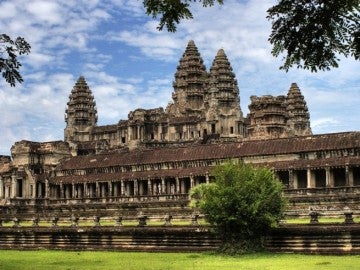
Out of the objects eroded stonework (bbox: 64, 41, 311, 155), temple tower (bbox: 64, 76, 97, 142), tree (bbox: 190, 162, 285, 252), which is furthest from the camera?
temple tower (bbox: 64, 76, 97, 142)

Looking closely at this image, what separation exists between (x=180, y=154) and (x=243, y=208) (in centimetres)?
3719

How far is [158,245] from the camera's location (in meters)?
28.5

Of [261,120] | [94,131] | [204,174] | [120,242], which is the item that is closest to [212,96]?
[261,120]

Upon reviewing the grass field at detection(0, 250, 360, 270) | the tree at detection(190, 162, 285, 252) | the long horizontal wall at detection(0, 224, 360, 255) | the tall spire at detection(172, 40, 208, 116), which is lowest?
the grass field at detection(0, 250, 360, 270)

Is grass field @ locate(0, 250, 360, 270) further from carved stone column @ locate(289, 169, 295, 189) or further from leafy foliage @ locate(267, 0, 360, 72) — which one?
carved stone column @ locate(289, 169, 295, 189)

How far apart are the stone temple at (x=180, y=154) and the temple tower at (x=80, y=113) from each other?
0.19 meters

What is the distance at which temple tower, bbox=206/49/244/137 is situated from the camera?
93812 mm

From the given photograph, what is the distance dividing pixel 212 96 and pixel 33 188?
33.7 metres

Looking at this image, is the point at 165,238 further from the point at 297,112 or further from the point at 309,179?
the point at 297,112

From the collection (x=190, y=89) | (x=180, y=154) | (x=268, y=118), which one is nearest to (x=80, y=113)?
(x=190, y=89)

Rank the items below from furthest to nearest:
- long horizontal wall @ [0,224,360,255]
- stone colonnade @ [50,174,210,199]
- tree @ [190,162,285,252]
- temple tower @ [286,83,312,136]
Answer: temple tower @ [286,83,312,136] → stone colonnade @ [50,174,210,199] → tree @ [190,162,285,252] → long horizontal wall @ [0,224,360,255]

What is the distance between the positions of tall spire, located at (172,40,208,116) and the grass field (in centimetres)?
7903

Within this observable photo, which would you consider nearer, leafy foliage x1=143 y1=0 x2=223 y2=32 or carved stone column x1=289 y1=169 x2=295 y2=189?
leafy foliage x1=143 y1=0 x2=223 y2=32

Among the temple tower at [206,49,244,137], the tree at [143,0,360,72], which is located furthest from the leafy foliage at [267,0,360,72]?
the temple tower at [206,49,244,137]
